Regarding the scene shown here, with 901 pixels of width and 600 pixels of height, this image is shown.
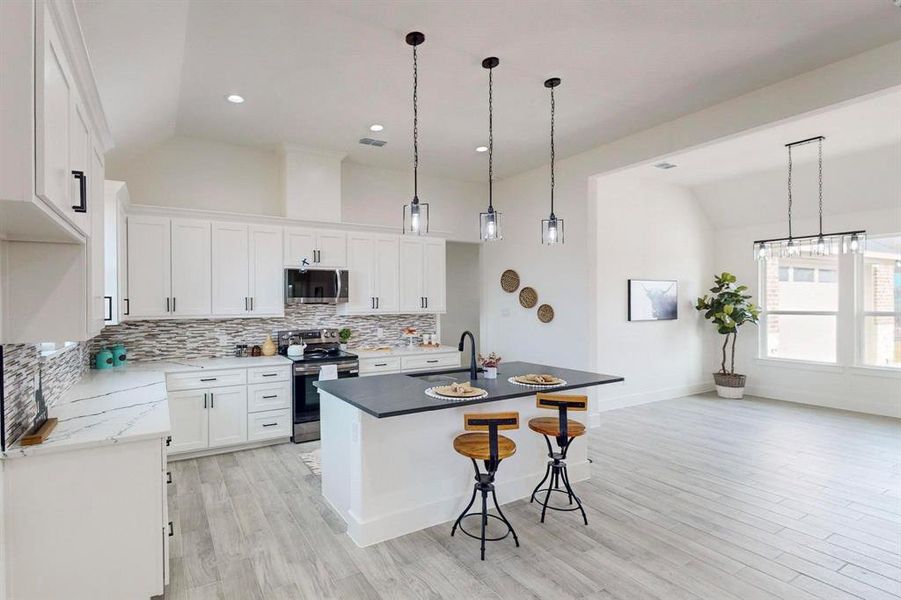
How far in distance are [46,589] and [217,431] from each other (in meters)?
2.46

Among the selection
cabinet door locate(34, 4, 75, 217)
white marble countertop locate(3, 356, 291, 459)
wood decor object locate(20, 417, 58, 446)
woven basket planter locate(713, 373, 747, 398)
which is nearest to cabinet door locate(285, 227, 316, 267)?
white marble countertop locate(3, 356, 291, 459)

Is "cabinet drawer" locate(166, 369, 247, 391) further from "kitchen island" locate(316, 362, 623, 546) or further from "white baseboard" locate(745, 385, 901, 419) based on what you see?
"white baseboard" locate(745, 385, 901, 419)

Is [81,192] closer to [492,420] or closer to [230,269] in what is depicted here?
[492,420]

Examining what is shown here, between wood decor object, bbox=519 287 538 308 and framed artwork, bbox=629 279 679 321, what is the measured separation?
1412 millimetres

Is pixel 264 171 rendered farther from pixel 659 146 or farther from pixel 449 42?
pixel 659 146

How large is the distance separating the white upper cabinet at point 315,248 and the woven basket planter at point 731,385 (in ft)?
19.8

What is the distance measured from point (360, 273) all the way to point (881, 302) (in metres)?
6.97

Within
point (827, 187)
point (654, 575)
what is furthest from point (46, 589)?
point (827, 187)

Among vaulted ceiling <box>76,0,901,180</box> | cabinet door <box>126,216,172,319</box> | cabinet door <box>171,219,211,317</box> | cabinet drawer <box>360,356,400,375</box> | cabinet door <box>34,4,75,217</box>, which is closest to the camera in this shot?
cabinet door <box>34,4,75,217</box>

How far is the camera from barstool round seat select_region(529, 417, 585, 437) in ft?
10.8

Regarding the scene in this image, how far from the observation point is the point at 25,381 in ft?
7.91

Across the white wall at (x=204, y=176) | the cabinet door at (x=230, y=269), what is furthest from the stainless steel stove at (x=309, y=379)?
the white wall at (x=204, y=176)

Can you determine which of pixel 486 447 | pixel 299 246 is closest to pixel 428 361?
pixel 299 246

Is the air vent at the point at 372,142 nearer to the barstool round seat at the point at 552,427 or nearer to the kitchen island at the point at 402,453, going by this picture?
the kitchen island at the point at 402,453
